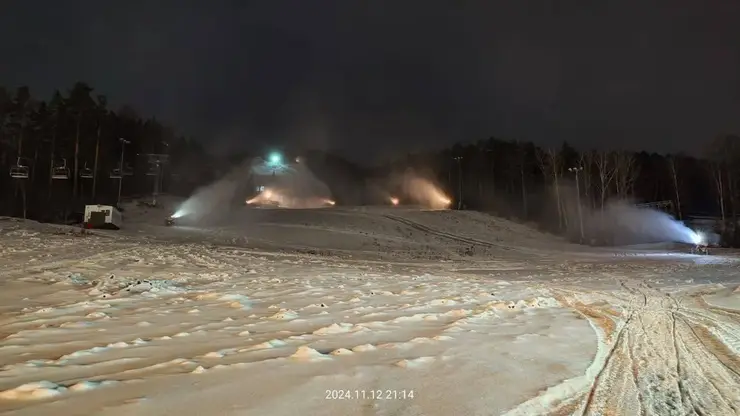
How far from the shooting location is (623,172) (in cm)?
5088

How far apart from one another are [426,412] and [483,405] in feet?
1.70

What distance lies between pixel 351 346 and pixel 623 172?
56.0 metres

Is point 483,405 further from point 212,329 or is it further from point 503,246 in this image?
point 503,246

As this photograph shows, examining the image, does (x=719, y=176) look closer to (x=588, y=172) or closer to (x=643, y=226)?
(x=643, y=226)

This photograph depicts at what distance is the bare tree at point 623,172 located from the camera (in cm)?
5072

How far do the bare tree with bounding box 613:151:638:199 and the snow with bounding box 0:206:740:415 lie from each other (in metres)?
44.0

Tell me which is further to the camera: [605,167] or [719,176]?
[605,167]

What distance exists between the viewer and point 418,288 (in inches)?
449

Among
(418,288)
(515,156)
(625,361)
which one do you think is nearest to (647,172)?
(515,156)

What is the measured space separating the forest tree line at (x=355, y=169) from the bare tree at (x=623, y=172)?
0.21 metres

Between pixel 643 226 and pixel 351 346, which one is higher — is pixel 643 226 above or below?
above

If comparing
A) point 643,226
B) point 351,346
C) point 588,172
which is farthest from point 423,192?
point 351,346

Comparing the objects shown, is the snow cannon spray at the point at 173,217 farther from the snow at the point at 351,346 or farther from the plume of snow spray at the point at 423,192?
the plume of snow spray at the point at 423,192

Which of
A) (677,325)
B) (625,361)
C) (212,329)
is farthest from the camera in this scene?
(677,325)
